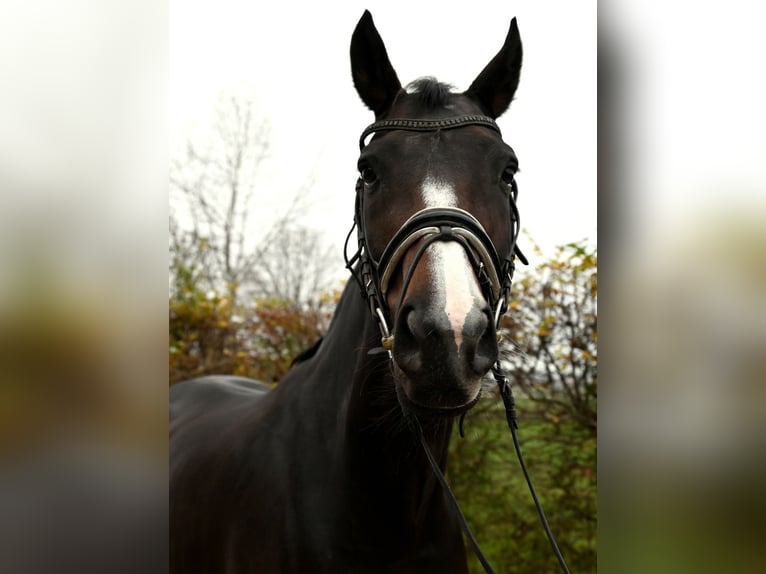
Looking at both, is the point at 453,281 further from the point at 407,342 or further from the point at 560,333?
the point at 560,333

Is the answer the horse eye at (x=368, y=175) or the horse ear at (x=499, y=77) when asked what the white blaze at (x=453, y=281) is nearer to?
the horse eye at (x=368, y=175)

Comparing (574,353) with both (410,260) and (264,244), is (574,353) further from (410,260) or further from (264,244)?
(264,244)

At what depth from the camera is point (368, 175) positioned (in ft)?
7.86

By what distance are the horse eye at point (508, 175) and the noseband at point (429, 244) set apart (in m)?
0.03

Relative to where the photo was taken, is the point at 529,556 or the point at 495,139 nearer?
the point at 495,139

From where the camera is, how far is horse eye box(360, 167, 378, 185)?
2371mm

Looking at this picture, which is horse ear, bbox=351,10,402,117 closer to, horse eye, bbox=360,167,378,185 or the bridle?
the bridle

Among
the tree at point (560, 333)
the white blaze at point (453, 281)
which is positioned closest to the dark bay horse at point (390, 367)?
the white blaze at point (453, 281)

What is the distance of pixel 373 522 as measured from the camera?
2.38 m

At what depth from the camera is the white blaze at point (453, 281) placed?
183 cm
